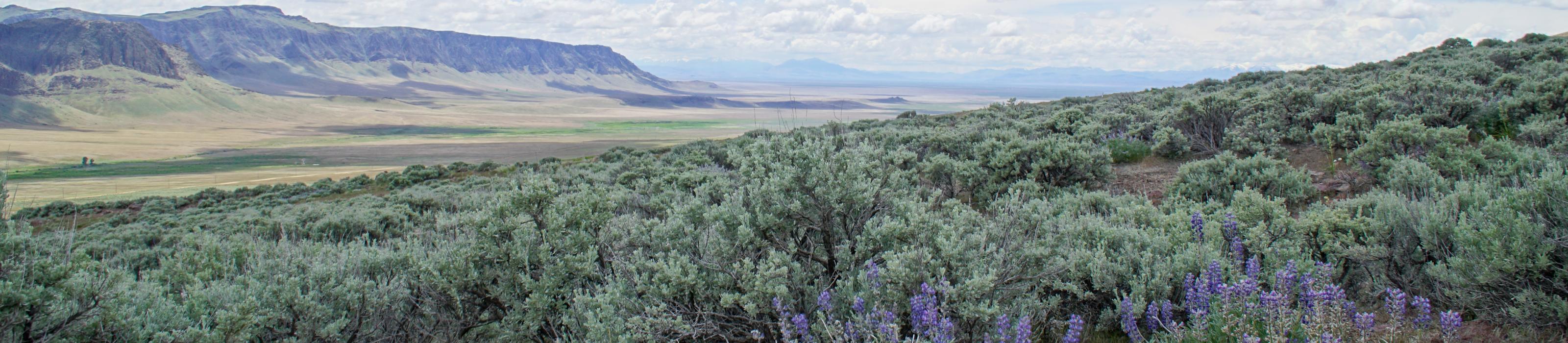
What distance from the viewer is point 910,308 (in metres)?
3.21

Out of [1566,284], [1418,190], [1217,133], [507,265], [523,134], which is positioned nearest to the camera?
[1566,284]

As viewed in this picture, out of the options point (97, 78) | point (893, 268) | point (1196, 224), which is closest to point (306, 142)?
point (97, 78)

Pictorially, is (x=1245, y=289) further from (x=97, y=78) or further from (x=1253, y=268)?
(x=97, y=78)

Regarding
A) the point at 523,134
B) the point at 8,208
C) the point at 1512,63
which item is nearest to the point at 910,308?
the point at 8,208

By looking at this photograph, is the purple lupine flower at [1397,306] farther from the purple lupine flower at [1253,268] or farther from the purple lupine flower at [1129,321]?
the purple lupine flower at [1129,321]

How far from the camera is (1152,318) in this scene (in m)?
3.09

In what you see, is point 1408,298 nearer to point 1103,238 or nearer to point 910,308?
point 1103,238

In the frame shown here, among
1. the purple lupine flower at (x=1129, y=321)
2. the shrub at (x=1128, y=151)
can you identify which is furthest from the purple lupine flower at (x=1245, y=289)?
the shrub at (x=1128, y=151)

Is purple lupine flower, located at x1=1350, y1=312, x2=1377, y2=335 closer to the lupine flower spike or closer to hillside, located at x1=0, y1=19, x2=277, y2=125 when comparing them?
the lupine flower spike

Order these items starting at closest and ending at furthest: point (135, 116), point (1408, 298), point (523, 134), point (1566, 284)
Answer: point (1566, 284)
point (1408, 298)
point (523, 134)
point (135, 116)

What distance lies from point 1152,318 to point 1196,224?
1736 mm

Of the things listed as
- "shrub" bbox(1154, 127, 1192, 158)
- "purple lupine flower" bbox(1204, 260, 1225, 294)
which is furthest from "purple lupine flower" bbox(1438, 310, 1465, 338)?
"shrub" bbox(1154, 127, 1192, 158)

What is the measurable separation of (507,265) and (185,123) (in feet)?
473

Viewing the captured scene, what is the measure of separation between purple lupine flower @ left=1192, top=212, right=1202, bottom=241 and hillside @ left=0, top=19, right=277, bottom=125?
141 m
